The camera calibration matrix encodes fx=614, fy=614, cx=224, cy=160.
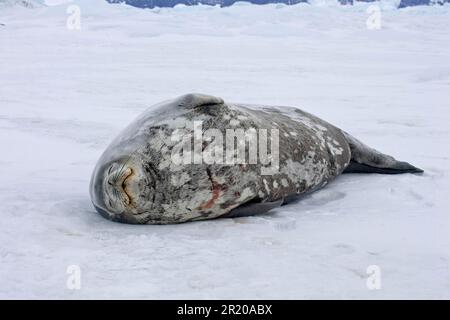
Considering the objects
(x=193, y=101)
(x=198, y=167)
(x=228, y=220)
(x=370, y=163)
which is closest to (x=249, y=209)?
(x=228, y=220)

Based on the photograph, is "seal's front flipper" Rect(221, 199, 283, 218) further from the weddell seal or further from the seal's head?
the seal's head

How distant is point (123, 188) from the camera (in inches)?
109

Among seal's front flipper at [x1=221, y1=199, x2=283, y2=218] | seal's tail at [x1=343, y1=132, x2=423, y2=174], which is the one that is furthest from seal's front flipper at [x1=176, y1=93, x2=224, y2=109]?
seal's tail at [x1=343, y1=132, x2=423, y2=174]

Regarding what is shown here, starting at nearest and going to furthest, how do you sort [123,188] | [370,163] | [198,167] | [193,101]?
1. [123,188]
2. [198,167]
3. [193,101]
4. [370,163]

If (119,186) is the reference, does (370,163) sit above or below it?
below

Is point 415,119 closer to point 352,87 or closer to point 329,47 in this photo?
point 352,87

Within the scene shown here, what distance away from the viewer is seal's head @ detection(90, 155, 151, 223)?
9.09 ft

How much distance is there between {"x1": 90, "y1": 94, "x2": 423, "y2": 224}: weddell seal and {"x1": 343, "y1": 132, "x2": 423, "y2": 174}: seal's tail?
0.64 metres

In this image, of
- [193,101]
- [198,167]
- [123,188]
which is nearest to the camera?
[123,188]

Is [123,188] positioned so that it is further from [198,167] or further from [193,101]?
[193,101]

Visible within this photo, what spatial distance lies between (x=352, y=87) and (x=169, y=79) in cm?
293

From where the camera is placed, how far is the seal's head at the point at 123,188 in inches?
109

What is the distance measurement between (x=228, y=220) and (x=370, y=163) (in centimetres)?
141

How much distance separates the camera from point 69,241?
8.26ft
